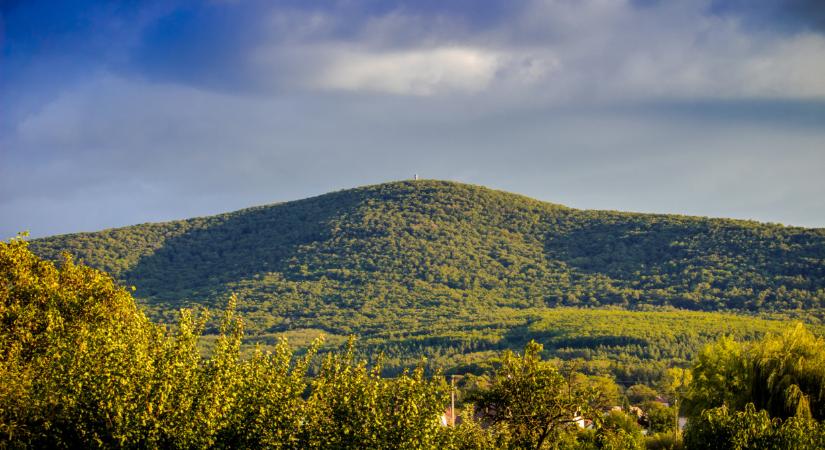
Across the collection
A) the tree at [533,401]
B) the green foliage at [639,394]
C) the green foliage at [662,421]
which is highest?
the tree at [533,401]

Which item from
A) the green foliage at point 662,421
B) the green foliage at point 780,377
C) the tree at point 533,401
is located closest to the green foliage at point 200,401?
the tree at point 533,401

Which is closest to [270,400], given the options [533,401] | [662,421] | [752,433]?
[533,401]

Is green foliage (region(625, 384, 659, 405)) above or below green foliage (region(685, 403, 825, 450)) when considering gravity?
below

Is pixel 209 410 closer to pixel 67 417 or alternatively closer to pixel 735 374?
pixel 67 417

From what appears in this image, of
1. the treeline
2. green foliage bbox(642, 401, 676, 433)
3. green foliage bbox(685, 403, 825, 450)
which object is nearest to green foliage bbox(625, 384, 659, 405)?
green foliage bbox(642, 401, 676, 433)

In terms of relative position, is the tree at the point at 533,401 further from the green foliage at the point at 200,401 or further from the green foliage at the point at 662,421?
the green foliage at the point at 662,421

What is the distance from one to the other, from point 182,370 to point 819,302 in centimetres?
15876

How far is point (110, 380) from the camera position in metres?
27.3

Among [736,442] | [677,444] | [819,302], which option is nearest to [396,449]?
[736,442]

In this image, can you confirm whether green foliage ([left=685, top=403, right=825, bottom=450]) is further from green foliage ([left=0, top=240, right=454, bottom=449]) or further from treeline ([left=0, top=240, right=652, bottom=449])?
green foliage ([left=0, top=240, right=454, bottom=449])

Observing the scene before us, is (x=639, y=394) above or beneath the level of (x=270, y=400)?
beneath

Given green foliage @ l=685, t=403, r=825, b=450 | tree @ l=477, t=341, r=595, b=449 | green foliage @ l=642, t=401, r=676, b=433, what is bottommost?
green foliage @ l=642, t=401, r=676, b=433

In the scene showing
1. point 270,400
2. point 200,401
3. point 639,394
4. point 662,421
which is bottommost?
point 639,394

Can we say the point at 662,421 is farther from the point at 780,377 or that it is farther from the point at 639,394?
the point at 639,394
